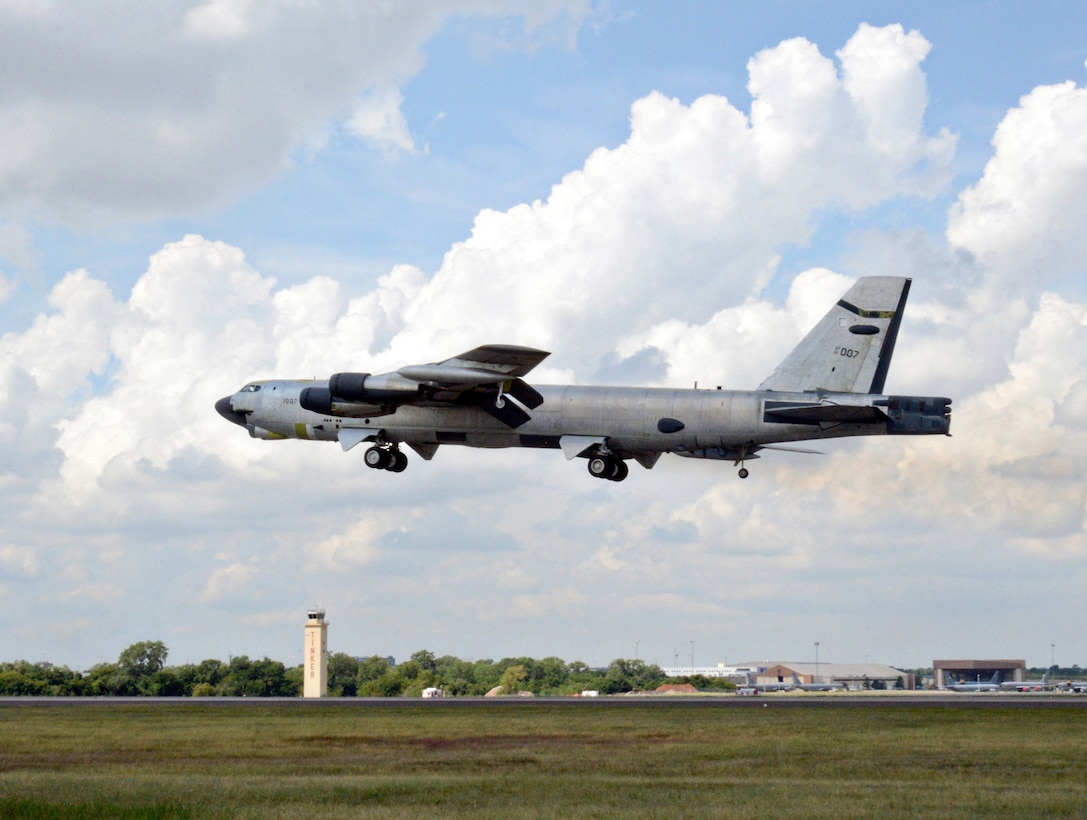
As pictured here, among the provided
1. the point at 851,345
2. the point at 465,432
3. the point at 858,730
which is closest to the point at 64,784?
the point at 465,432

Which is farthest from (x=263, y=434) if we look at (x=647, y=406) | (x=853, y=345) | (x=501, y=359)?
(x=853, y=345)

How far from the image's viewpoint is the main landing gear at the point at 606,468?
53.2m

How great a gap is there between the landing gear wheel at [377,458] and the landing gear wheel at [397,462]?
123 millimetres

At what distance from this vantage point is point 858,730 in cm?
4759

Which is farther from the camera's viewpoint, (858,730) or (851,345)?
(851,345)

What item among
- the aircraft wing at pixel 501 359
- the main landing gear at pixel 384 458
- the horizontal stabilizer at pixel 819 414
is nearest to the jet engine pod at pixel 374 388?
the aircraft wing at pixel 501 359

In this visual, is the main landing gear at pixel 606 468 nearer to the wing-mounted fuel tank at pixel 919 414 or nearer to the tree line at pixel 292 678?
the wing-mounted fuel tank at pixel 919 414

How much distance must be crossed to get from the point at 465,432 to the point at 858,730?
19.4 meters

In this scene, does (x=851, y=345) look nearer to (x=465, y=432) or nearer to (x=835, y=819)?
(x=465, y=432)

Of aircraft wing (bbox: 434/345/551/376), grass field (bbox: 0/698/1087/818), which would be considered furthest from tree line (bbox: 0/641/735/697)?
aircraft wing (bbox: 434/345/551/376)

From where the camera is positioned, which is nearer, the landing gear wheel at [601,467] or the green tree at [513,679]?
the landing gear wheel at [601,467]

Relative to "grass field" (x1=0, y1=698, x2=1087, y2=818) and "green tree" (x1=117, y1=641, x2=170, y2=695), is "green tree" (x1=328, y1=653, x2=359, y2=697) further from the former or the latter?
"grass field" (x1=0, y1=698, x2=1087, y2=818)

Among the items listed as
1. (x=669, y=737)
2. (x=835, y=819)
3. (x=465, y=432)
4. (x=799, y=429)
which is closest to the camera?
(x=835, y=819)

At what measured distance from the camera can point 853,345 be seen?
50.8 meters
